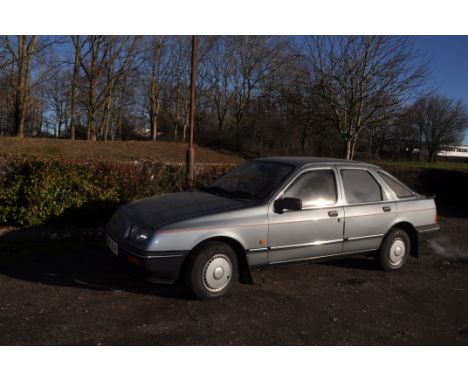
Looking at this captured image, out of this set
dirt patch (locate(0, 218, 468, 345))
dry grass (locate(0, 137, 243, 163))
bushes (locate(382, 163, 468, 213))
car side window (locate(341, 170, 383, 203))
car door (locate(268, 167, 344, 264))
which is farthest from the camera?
dry grass (locate(0, 137, 243, 163))

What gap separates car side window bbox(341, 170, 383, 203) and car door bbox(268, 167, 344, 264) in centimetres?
20

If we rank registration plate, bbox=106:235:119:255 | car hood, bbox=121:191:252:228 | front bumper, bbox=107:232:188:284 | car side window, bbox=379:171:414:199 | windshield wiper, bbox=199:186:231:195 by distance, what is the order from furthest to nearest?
car side window, bbox=379:171:414:199, windshield wiper, bbox=199:186:231:195, registration plate, bbox=106:235:119:255, car hood, bbox=121:191:252:228, front bumper, bbox=107:232:188:284

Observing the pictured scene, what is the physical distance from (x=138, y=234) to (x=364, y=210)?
9.78 feet

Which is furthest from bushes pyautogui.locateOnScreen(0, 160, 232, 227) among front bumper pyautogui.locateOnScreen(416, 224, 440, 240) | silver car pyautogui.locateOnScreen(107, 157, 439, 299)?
front bumper pyautogui.locateOnScreen(416, 224, 440, 240)

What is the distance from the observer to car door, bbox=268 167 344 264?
4.45m

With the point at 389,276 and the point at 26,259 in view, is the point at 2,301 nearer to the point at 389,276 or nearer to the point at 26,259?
the point at 26,259

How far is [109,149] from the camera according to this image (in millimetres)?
26359

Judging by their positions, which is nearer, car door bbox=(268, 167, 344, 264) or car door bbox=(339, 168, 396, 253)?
car door bbox=(268, 167, 344, 264)

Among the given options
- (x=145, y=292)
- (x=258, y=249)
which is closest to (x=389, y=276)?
(x=258, y=249)

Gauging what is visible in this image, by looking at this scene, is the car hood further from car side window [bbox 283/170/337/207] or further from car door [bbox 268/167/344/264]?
car side window [bbox 283/170/337/207]

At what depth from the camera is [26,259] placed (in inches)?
210

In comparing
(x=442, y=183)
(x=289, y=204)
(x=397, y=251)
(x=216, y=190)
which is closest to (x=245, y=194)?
(x=216, y=190)

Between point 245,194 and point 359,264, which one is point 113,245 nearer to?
point 245,194

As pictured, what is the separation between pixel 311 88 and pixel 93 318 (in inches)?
687
